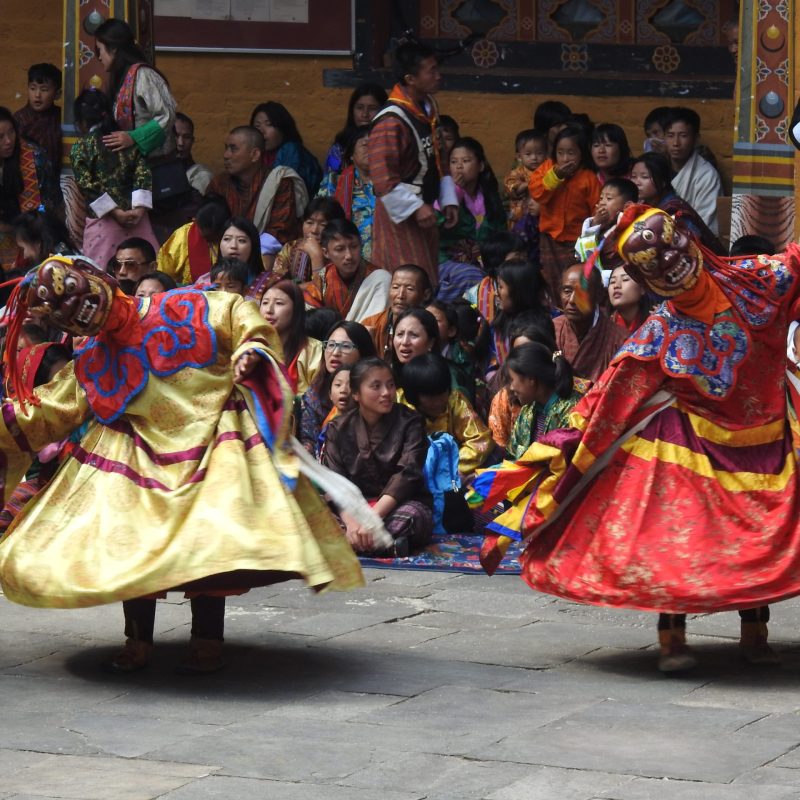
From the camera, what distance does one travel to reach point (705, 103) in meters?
11.8

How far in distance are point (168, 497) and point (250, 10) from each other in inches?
273

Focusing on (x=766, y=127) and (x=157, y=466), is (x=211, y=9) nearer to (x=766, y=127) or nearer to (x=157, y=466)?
(x=766, y=127)

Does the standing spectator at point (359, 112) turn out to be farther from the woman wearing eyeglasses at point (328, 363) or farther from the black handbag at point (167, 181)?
the woman wearing eyeglasses at point (328, 363)

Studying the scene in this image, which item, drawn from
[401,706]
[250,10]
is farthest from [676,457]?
[250,10]

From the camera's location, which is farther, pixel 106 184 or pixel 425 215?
pixel 106 184

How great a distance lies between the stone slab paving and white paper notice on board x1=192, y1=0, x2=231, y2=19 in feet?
19.2

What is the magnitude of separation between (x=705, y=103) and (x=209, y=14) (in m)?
3.15

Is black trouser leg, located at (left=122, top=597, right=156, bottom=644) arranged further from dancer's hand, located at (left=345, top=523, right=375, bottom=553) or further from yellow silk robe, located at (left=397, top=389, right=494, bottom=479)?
yellow silk robe, located at (left=397, top=389, right=494, bottom=479)

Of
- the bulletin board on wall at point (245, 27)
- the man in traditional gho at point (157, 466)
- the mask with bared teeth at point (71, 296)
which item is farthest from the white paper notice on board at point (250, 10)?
the mask with bared teeth at point (71, 296)

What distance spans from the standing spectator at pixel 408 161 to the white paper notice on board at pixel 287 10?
283cm

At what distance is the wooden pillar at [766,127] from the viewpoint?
878 cm

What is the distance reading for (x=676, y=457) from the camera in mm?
5746

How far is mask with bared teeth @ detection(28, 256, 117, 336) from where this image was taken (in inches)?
220

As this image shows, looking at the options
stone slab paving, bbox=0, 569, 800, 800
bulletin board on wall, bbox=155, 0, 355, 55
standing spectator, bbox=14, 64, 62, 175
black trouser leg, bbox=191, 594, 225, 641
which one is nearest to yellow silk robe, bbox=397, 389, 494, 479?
stone slab paving, bbox=0, 569, 800, 800
